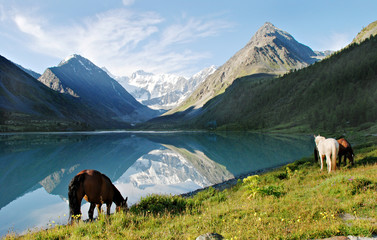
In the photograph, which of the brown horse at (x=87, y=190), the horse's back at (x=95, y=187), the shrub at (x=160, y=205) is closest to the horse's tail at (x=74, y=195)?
the brown horse at (x=87, y=190)

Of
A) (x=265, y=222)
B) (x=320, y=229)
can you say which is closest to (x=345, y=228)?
(x=320, y=229)

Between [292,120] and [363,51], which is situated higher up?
[363,51]

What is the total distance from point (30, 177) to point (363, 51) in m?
203

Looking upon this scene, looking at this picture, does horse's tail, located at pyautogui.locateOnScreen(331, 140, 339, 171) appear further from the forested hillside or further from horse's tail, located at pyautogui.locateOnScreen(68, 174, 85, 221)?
the forested hillside

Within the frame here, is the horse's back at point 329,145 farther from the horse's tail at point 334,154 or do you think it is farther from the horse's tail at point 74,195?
the horse's tail at point 74,195

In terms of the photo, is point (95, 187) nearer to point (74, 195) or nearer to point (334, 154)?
point (74, 195)

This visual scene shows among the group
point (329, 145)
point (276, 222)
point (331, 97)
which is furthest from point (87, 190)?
point (331, 97)

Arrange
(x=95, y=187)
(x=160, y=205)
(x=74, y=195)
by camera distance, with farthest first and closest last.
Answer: (x=160, y=205) < (x=95, y=187) < (x=74, y=195)

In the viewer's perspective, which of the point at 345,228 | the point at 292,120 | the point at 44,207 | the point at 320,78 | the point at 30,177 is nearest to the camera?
the point at 345,228

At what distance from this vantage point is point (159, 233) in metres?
8.67

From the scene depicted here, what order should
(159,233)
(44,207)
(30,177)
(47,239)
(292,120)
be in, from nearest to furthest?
(159,233) < (47,239) < (44,207) < (30,177) < (292,120)

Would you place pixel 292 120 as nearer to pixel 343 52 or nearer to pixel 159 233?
pixel 343 52

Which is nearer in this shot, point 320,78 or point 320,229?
point 320,229

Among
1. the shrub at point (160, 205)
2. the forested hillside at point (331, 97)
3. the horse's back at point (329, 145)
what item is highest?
the forested hillside at point (331, 97)
